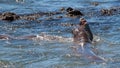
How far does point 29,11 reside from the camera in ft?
62.8

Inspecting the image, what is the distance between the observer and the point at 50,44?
1324cm

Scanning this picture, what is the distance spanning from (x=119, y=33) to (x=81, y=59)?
137 inches

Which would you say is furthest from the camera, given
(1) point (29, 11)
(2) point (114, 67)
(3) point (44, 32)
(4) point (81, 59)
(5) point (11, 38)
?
(1) point (29, 11)

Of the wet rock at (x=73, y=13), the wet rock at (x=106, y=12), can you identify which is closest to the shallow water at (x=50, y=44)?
the wet rock at (x=73, y=13)

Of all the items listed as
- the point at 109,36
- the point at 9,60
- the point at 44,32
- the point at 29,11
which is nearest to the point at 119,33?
the point at 109,36

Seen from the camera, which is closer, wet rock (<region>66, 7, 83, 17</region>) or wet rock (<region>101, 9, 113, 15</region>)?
wet rock (<region>66, 7, 83, 17</region>)

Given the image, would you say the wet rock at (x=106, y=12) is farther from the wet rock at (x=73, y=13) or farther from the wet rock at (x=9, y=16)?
the wet rock at (x=9, y=16)

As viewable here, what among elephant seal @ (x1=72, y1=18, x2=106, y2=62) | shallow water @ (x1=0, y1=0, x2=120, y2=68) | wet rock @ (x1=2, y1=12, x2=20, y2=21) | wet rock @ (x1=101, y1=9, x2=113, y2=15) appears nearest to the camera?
shallow water @ (x1=0, y1=0, x2=120, y2=68)

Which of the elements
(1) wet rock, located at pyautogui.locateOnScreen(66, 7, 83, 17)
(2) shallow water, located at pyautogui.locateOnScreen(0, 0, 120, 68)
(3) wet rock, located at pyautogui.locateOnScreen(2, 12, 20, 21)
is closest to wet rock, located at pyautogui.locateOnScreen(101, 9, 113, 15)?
(2) shallow water, located at pyautogui.locateOnScreen(0, 0, 120, 68)

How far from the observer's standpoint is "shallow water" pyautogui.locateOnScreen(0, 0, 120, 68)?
1112cm

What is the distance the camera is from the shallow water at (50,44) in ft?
36.5

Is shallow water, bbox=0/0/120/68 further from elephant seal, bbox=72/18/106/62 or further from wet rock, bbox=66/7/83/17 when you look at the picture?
wet rock, bbox=66/7/83/17

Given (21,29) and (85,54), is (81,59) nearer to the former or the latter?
(85,54)

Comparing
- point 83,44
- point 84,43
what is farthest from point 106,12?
point 83,44
